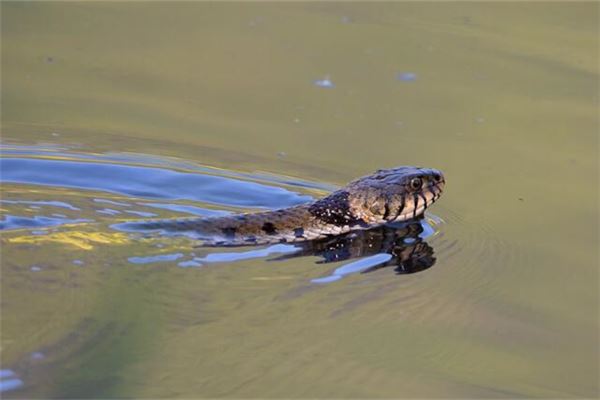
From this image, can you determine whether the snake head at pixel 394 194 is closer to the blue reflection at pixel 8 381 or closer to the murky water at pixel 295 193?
the murky water at pixel 295 193

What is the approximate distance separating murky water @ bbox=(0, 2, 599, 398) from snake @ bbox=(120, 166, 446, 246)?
0.16 meters

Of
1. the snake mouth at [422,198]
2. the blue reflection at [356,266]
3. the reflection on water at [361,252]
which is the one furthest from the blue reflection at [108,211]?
the snake mouth at [422,198]

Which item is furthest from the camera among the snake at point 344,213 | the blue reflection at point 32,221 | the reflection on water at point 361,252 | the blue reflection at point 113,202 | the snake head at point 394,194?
the snake head at point 394,194

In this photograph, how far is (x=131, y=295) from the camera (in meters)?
6.15

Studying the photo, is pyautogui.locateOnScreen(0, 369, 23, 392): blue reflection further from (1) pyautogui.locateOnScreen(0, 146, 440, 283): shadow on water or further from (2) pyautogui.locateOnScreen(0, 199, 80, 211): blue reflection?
(2) pyautogui.locateOnScreen(0, 199, 80, 211): blue reflection

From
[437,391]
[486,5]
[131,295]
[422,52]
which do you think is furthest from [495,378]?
[486,5]

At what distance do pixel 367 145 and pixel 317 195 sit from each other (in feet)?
3.03

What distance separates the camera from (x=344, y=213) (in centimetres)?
771

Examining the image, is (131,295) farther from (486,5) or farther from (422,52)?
(486,5)

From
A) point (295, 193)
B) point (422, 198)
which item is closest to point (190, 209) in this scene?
point (295, 193)

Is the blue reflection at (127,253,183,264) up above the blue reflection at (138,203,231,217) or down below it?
below

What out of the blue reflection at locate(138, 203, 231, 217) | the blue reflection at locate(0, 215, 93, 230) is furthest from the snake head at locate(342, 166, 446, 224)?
the blue reflection at locate(0, 215, 93, 230)

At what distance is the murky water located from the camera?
18.2 feet

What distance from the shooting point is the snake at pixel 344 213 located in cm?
725
